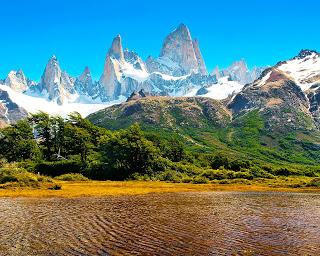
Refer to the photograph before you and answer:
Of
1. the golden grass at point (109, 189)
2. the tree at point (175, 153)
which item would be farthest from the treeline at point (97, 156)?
the golden grass at point (109, 189)

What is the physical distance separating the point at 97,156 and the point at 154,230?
371ft

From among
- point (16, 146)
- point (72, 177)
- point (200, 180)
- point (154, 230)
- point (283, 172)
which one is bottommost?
point (154, 230)

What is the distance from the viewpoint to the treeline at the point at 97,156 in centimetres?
13812

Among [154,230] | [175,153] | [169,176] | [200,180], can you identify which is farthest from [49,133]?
[154,230]

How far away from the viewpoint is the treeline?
453 feet

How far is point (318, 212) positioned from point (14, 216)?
40487 mm

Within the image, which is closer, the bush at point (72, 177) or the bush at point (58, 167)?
the bush at point (72, 177)

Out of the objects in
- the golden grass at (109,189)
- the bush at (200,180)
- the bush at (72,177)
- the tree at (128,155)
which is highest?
the tree at (128,155)

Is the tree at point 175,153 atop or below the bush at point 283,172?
atop

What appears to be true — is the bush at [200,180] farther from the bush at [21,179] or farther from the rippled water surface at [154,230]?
the rippled water surface at [154,230]

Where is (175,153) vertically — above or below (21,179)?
above

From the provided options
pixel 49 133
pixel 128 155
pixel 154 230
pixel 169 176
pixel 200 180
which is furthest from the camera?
pixel 49 133

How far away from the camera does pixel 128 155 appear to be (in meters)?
143

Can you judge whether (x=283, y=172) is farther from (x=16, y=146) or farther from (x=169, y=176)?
(x=16, y=146)
